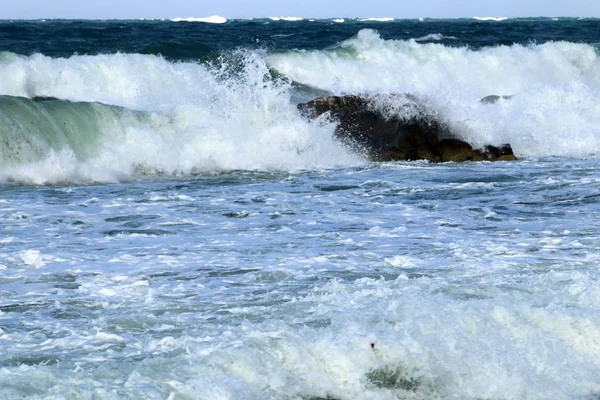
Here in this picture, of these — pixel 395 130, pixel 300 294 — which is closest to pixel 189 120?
pixel 395 130

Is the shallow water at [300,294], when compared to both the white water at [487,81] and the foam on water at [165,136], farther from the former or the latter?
the white water at [487,81]

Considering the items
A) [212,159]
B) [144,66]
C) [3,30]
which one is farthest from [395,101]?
[3,30]

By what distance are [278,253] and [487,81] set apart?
21.6 metres

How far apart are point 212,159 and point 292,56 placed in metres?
12.6

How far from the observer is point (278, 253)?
7.87m

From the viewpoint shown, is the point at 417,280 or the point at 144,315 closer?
the point at 144,315

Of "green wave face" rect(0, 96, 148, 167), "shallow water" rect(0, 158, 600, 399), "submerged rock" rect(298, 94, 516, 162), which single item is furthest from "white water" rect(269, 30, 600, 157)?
"shallow water" rect(0, 158, 600, 399)

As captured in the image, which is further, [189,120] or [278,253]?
[189,120]

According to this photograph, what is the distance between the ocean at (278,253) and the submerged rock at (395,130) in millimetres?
263

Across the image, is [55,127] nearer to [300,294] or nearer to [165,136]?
[165,136]

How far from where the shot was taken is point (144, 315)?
19.8 ft

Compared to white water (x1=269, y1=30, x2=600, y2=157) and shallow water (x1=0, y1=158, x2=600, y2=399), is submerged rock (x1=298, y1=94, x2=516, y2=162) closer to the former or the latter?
white water (x1=269, y1=30, x2=600, y2=157)

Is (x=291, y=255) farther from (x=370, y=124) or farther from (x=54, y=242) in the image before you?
(x=370, y=124)

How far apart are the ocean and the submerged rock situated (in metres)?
0.26
